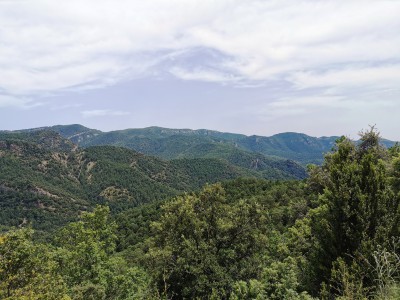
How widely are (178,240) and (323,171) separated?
2171cm

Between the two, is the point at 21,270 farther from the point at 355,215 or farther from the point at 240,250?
the point at 355,215

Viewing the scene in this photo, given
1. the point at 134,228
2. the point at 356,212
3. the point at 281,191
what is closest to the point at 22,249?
the point at 356,212

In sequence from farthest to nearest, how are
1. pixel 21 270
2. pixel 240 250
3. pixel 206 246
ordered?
pixel 240 250, pixel 206 246, pixel 21 270

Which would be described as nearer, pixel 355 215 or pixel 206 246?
pixel 355 215

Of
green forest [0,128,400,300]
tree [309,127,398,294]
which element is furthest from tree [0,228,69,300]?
tree [309,127,398,294]

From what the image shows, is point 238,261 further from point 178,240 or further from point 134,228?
point 134,228

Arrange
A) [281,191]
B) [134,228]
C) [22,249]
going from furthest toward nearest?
[134,228] < [281,191] < [22,249]

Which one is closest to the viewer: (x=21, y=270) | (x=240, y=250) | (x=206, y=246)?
(x=21, y=270)

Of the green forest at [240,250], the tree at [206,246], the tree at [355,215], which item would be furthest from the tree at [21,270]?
the tree at [355,215]

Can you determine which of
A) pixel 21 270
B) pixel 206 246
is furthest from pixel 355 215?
pixel 21 270

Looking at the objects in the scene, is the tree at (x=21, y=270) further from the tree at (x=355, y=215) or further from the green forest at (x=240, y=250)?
the tree at (x=355, y=215)

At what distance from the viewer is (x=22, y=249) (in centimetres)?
2136

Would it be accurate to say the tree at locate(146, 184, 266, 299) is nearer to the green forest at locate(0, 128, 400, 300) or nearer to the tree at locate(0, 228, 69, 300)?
the green forest at locate(0, 128, 400, 300)

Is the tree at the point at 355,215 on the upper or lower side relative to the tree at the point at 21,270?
upper
